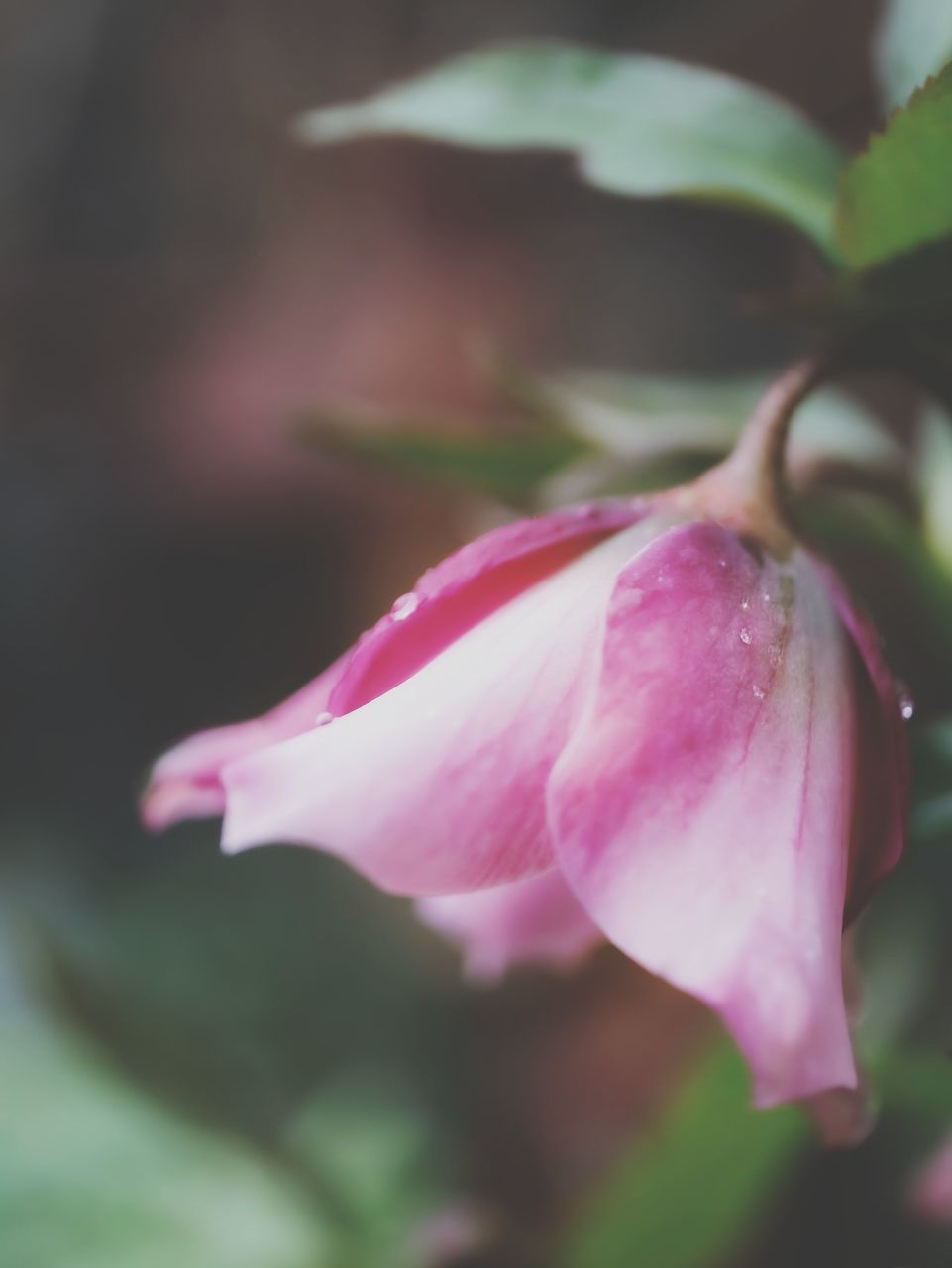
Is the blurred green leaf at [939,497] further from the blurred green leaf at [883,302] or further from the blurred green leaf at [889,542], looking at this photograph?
the blurred green leaf at [883,302]

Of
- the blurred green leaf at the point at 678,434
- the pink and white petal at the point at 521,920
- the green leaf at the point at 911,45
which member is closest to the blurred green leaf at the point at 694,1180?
the pink and white petal at the point at 521,920

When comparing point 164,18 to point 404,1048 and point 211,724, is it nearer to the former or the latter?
point 211,724

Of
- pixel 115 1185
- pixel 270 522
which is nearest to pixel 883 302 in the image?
pixel 115 1185

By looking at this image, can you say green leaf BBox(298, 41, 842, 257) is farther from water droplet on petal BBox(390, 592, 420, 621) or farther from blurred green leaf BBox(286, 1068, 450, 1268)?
blurred green leaf BBox(286, 1068, 450, 1268)

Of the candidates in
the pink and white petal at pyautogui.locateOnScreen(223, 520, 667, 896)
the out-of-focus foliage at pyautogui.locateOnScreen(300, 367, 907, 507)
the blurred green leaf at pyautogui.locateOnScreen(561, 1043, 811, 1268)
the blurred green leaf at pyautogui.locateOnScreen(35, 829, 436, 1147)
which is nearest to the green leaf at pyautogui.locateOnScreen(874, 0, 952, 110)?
the out-of-focus foliage at pyautogui.locateOnScreen(300, 367, 907, 507)

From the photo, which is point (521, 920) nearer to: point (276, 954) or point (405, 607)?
point (405, 607)
